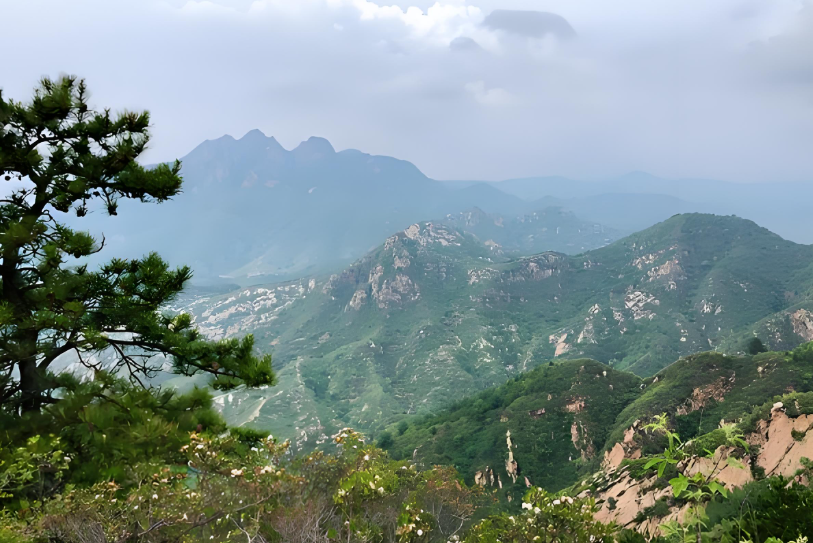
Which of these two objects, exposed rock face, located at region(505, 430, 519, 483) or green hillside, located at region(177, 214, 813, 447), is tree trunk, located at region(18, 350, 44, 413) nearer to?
exposed rock face, located at region(505, 430, 519, 483)

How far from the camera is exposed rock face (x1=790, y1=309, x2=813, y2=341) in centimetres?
9038

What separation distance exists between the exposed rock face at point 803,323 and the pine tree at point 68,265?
122 m

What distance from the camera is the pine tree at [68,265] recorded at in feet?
22.9

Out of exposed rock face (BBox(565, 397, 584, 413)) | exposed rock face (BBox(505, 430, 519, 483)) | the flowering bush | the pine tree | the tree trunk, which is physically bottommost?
exposed rock face (BBox(505, 430, 519, 483))

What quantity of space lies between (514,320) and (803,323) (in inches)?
3264

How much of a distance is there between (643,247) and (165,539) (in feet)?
643

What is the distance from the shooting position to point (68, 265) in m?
7.60

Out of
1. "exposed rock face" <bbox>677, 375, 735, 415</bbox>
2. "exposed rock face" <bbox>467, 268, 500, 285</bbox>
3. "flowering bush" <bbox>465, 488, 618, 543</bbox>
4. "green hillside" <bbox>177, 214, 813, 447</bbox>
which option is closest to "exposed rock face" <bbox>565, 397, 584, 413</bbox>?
"exposed rock face" <bbox>677, 375, 735, 415</bbox>

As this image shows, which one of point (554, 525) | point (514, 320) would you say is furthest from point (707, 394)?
point (514, 320)

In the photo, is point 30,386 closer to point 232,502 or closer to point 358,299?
point 232,502

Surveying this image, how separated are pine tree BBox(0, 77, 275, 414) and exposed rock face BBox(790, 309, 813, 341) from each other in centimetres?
12205

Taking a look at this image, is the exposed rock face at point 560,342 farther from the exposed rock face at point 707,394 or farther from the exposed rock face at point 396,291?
the exposed rock face at point 707,394

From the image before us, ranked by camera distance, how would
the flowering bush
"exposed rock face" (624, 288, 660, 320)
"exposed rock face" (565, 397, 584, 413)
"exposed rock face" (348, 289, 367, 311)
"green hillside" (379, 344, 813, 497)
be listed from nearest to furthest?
the flowering bush, "green hillside" (379, 344, 813, 497), "exposed rock face" (565, 397, 584, 413), "exposed rock face" (624, 288, 660, 320), "exposed rock face" (348, 289, 367, 311)

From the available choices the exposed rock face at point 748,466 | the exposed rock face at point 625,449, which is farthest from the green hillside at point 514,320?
the exposed rock face at point 748,466
